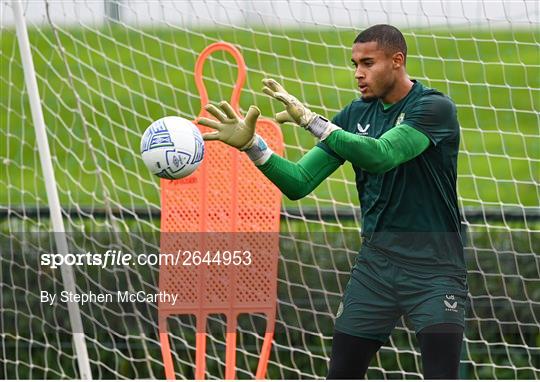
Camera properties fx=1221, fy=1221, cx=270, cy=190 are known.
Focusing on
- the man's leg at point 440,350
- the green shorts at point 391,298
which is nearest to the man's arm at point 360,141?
the green shorts at point 391,298

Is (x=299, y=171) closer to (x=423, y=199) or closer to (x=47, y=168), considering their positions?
(x=423, y=199)

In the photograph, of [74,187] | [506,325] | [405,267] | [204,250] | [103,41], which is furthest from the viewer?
[103,41]

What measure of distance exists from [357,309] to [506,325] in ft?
7.40

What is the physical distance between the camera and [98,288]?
696 cm

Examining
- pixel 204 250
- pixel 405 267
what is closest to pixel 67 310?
pixel 204 250

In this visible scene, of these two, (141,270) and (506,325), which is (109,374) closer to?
(141,270)

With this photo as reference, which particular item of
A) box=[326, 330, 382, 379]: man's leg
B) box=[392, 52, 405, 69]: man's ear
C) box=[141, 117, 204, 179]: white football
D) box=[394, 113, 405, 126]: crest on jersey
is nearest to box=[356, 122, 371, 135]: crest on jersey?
box=[394, 113, 405, 126]: crest on jersey

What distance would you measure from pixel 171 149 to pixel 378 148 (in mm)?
813

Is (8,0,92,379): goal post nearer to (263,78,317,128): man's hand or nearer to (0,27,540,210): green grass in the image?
(263,78,317,128): man's hand

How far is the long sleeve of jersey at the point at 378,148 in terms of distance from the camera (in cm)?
423

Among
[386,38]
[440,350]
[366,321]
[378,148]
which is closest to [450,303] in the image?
[440,350]

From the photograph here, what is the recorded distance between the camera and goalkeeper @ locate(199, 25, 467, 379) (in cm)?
441

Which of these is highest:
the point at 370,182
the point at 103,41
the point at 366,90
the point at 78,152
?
the point at 103,41

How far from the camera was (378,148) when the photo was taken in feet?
13.9
